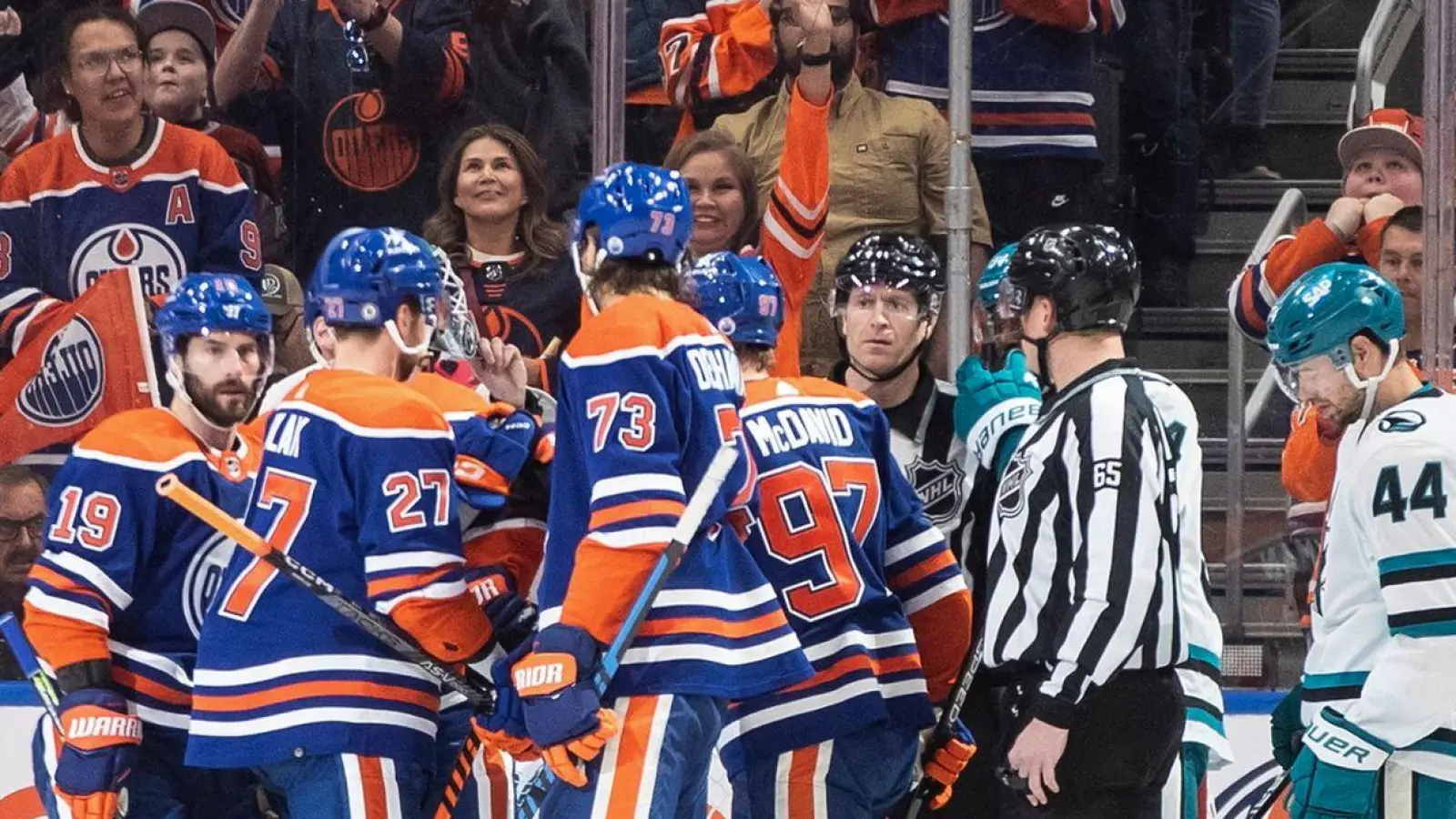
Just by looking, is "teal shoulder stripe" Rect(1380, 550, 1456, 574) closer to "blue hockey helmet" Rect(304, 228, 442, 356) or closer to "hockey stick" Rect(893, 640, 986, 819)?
"hockey stick" Rect(893, 640, 986, 819)

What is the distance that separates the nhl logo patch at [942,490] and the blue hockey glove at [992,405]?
6cm

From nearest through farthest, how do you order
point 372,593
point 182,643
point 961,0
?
point 372,593
point 182,643
point 961,0

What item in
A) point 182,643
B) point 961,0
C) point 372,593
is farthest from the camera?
point 961,0

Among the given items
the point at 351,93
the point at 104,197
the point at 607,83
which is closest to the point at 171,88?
the point at 104,197

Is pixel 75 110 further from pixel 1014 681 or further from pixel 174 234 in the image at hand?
pixel 1014 681

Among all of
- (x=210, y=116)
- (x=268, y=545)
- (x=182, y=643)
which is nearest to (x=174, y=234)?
(x=210, y=116)

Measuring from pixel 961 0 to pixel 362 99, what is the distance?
1.28 metres

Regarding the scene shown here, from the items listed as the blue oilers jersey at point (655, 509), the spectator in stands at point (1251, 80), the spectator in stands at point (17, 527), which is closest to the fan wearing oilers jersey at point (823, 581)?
the blue oilers jersey at point (655, 509)

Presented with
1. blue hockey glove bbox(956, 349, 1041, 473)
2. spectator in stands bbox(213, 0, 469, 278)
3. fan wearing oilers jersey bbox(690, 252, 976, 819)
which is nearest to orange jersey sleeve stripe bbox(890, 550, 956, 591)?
fan wearing oilers jersey bbox(690, 252, 976, 819)

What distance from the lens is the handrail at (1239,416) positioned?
15.3 ft

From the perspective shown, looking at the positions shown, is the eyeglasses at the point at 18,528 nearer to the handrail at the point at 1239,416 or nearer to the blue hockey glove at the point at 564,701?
the blue hockey glove at the point at 564,701

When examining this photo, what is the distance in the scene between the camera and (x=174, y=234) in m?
4.77

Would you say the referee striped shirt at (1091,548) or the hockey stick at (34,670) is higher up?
the referee striped shirt at (1091,548)

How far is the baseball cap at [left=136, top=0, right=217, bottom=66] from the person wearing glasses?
41 mm
